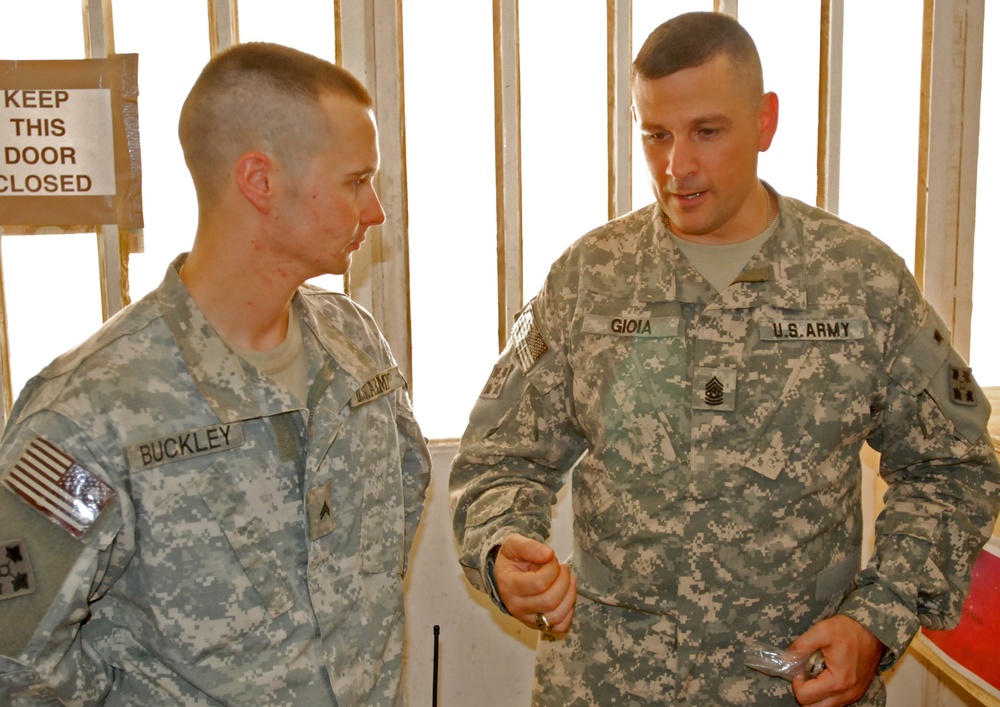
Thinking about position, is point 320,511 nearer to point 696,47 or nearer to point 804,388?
point 804,388

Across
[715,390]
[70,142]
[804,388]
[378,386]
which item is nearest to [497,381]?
Result: [378,386]

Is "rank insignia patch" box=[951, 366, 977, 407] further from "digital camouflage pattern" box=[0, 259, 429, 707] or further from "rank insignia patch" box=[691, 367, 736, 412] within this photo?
"digital camouflage pattern" box=[0, 259, 429, 707]

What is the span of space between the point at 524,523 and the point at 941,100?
5.63ft

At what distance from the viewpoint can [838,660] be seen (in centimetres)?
139

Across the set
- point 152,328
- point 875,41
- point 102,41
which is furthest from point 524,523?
point 875,41

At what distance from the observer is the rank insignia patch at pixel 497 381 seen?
1641 millimetres

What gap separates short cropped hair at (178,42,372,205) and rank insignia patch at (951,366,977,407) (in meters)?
1.12

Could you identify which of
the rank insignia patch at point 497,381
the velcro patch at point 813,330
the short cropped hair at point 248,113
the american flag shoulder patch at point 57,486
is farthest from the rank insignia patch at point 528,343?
the american flag shoulder patch at point 57,486

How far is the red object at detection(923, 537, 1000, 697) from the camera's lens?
1904mm

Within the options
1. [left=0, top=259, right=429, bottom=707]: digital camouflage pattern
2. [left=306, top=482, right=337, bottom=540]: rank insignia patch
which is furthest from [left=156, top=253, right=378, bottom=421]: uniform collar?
[left=306, top=482, right=337, bottom=540]: rank insignia patch

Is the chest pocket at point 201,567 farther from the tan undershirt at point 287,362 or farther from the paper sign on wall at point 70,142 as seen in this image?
the paper sign on wall at point 70,142

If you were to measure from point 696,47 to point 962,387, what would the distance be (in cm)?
73

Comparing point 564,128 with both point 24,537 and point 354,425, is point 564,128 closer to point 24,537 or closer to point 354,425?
point 354,425

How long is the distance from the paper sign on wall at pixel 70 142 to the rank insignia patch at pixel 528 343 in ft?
3.35
